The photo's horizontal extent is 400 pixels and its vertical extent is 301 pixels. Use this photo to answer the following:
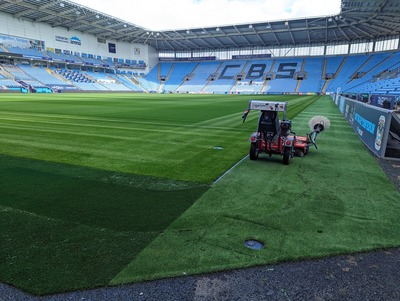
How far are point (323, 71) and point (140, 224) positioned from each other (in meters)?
81.5

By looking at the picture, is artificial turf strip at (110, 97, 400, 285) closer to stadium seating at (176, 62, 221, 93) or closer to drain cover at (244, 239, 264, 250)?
drain cover at (244, 239, 264, 250)

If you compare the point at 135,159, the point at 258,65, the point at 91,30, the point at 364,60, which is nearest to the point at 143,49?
the point at 91,30

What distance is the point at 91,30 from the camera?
255 ft

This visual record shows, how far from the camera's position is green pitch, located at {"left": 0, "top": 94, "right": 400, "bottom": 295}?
3.84 m

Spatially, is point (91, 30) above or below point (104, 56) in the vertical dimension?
above

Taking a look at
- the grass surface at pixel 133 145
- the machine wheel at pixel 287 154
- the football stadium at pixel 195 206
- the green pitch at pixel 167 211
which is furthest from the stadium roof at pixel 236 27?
the green pitch at pixel 167 211

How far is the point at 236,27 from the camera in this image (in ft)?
242

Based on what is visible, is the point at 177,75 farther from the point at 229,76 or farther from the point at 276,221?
the point at 276,221

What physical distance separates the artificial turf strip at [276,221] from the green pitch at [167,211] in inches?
0.8

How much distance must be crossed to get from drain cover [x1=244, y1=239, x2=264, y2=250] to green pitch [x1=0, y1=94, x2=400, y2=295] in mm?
104

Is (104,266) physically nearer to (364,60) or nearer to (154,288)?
(154,288)

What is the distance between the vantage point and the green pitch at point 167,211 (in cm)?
384

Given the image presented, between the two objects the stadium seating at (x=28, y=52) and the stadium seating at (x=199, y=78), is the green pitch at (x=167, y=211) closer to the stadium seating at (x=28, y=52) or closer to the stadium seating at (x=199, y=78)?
the stadium seating at (x=28, y=52)

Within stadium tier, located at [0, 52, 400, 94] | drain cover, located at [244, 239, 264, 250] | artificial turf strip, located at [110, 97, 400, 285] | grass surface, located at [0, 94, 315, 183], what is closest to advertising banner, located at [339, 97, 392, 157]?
artificial turf strip, located at [110, 97, 400, 285]
